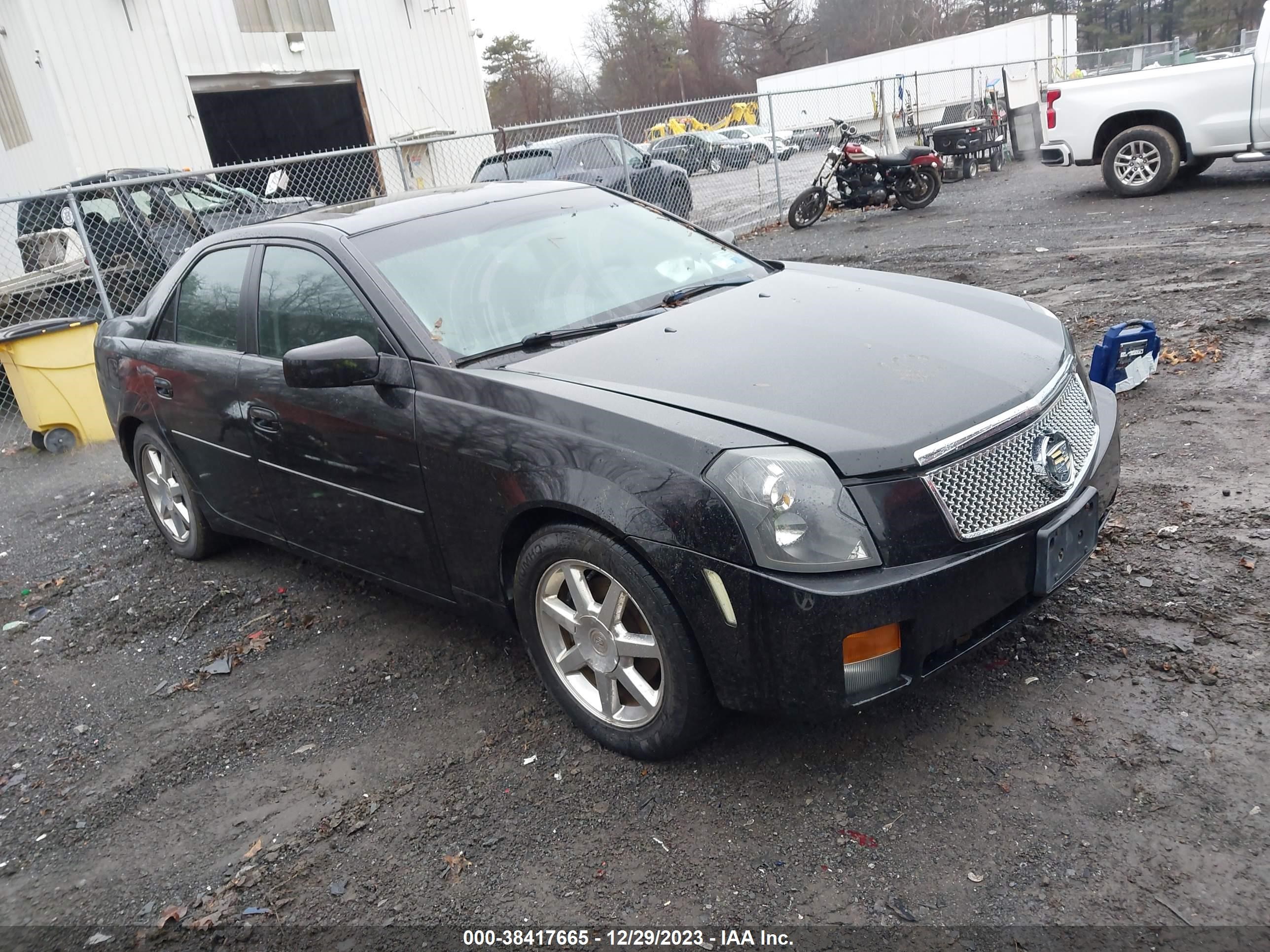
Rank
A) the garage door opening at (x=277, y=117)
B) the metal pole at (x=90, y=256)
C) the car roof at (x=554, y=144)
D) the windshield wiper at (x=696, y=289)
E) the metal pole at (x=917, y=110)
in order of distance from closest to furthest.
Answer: the windshield wiper at (x=696, y=289) < the metal pole at (x=90, y=256) < the car roof at (x=554, y=144) < the metal pole at (x=917, y=110) < the garage door opening at (x=277, y=117)

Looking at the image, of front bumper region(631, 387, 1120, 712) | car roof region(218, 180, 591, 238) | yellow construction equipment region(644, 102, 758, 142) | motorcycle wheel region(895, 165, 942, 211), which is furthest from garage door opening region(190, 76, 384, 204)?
front bumper region(631, 387, 1120, 712)

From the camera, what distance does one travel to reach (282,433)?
382 centimetres

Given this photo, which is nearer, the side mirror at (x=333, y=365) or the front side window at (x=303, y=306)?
the side mirror at (x=333, y=365)

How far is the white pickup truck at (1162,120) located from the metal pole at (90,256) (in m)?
10.7

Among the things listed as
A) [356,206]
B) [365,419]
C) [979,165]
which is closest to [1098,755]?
[365,419]

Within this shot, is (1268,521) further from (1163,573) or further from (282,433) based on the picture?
(282,433)

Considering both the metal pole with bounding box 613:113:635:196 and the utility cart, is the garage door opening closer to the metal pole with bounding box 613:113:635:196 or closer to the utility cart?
the metal pole with bounding box 613:113:635:196

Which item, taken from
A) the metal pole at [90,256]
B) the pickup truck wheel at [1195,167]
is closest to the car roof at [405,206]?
the metal pole at [90,256]

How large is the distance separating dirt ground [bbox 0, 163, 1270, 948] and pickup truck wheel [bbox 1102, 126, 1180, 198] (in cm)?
836

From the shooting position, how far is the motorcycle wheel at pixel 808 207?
1395 centimetres

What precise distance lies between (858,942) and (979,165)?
786 inches

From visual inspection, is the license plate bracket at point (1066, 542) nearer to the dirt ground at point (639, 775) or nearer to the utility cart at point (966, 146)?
the dirt ground at point (639, 775)

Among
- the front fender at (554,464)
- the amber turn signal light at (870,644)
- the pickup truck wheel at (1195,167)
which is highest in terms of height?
the front fender at (554,464)

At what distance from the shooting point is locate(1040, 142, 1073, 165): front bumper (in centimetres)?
1201
